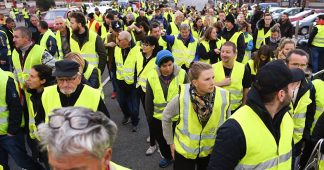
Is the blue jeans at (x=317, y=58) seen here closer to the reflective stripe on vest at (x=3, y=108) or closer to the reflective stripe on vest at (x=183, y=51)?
the reflective stripe on vest at (x=183, y=51)

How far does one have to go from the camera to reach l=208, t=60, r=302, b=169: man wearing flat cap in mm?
2178

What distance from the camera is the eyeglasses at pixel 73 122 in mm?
1469

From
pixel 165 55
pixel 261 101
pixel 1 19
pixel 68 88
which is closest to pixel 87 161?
pixel 261 101

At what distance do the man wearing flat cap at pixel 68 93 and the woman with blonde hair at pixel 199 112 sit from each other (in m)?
0.92

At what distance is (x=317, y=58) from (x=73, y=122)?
8911 mm

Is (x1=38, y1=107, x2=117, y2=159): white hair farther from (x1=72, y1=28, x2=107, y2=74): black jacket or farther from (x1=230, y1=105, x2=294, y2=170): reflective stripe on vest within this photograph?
(x1=72, y1=28, x2=107, y2=74): black jacket

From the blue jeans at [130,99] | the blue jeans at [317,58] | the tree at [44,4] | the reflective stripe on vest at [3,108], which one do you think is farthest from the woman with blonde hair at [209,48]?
the tree at [44,4]

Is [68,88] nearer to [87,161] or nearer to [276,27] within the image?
[87,161]

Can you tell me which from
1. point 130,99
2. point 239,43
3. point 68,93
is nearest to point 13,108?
point 68,93

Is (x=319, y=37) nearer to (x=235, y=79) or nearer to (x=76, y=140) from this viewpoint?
(x=235, y=79)

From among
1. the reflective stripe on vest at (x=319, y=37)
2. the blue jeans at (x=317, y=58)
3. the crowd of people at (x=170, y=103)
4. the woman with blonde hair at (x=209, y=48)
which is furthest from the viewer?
the blue jeans at (x=317, y=58)

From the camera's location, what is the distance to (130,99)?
632 centimetres

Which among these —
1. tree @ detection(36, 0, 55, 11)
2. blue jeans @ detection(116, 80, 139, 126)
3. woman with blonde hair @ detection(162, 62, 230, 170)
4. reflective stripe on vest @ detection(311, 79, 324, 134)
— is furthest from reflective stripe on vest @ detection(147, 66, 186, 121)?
tree @ detection(36, 0, 55, 11)

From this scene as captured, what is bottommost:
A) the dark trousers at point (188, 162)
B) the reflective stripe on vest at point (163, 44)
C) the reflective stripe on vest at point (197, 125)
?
the dark trousers at point (188, 162)
